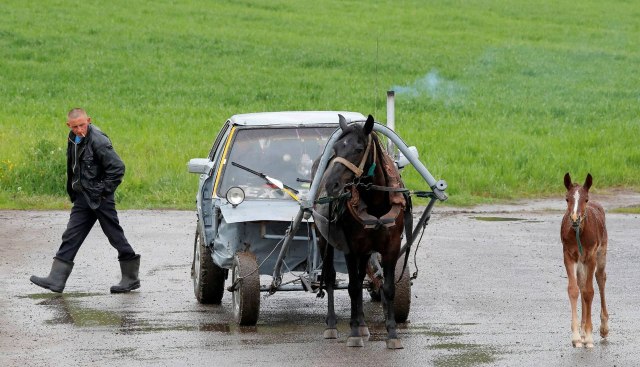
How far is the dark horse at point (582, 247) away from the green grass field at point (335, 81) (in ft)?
29.5

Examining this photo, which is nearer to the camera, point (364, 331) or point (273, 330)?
point (364, 331)

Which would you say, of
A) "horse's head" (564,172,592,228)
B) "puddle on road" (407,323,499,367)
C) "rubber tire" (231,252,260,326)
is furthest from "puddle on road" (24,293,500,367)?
"horse's head" (564,172,592,228)

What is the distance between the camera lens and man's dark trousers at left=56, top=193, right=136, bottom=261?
43.7 feet

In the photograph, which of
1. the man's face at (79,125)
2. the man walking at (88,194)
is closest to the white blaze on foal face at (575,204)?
the man walking at (88,194)

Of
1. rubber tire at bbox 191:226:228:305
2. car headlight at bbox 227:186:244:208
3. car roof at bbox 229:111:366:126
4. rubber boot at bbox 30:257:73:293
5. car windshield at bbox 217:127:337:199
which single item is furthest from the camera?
rubber boot at bbox 30:257:73:293

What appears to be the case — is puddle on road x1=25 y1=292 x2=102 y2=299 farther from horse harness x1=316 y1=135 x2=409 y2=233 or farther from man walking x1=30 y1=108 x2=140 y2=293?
horse harness x1=316 y1=135 x2=409 y2=233

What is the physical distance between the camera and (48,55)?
38062mm

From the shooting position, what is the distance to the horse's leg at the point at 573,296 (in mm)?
10016

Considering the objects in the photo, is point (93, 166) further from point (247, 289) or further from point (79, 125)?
point (247, 289)

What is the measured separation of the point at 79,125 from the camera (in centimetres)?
1302

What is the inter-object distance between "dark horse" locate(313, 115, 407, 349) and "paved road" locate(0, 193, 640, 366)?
0.40 meters

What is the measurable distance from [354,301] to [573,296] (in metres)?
1.76

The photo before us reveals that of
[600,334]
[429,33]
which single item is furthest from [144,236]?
[429,33]

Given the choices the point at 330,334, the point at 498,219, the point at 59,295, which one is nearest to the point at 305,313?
the point at 330,334
